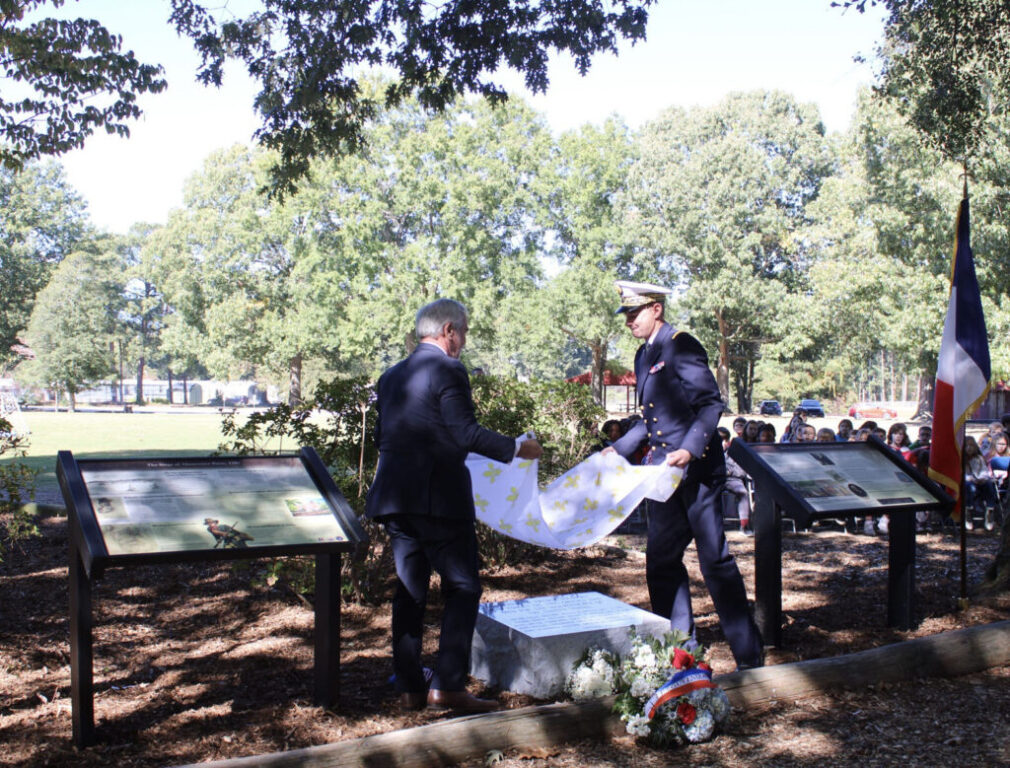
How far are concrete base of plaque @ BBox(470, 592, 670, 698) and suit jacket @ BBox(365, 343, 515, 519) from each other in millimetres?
779

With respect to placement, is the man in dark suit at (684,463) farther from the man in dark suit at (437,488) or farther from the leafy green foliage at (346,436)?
the leafy green foliage at (346,436)

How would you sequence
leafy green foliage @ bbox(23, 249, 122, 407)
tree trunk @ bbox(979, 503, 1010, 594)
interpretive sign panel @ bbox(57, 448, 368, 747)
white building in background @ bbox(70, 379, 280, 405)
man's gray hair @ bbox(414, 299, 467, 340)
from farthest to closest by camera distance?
white building in background @ bbox(70, 379, 280, 405) → leafy green foliage @ bbox(23, 249, 122, 407) → tree trunk @ bbox(979, 503, 1010, 594) → man's gray hair @ bbox(414, 299, 467, 340) → interpretive sign panel @ bbox(57, 448, 368, 747)

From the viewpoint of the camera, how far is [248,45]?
9.15 m

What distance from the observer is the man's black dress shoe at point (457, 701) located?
4398 millimetres

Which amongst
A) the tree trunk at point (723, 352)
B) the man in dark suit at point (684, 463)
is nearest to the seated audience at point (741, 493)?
the man in dark suit at point (684, 463)

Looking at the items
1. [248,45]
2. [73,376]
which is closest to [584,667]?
[248,45]

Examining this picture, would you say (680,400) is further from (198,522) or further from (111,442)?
(111,442)

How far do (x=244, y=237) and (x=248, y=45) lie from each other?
4316cm

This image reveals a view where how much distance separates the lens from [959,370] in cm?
628

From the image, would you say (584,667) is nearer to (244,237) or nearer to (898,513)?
(898,513)

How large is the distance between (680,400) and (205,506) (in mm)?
2382

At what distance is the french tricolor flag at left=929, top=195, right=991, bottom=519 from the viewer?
626 centimetres

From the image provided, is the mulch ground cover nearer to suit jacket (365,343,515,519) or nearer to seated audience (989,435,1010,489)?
suit jacket (365,343,515,519)

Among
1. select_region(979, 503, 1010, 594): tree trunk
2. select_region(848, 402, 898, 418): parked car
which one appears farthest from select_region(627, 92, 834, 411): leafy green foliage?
select_region(979, 503, 1010, 594): tree trunk
